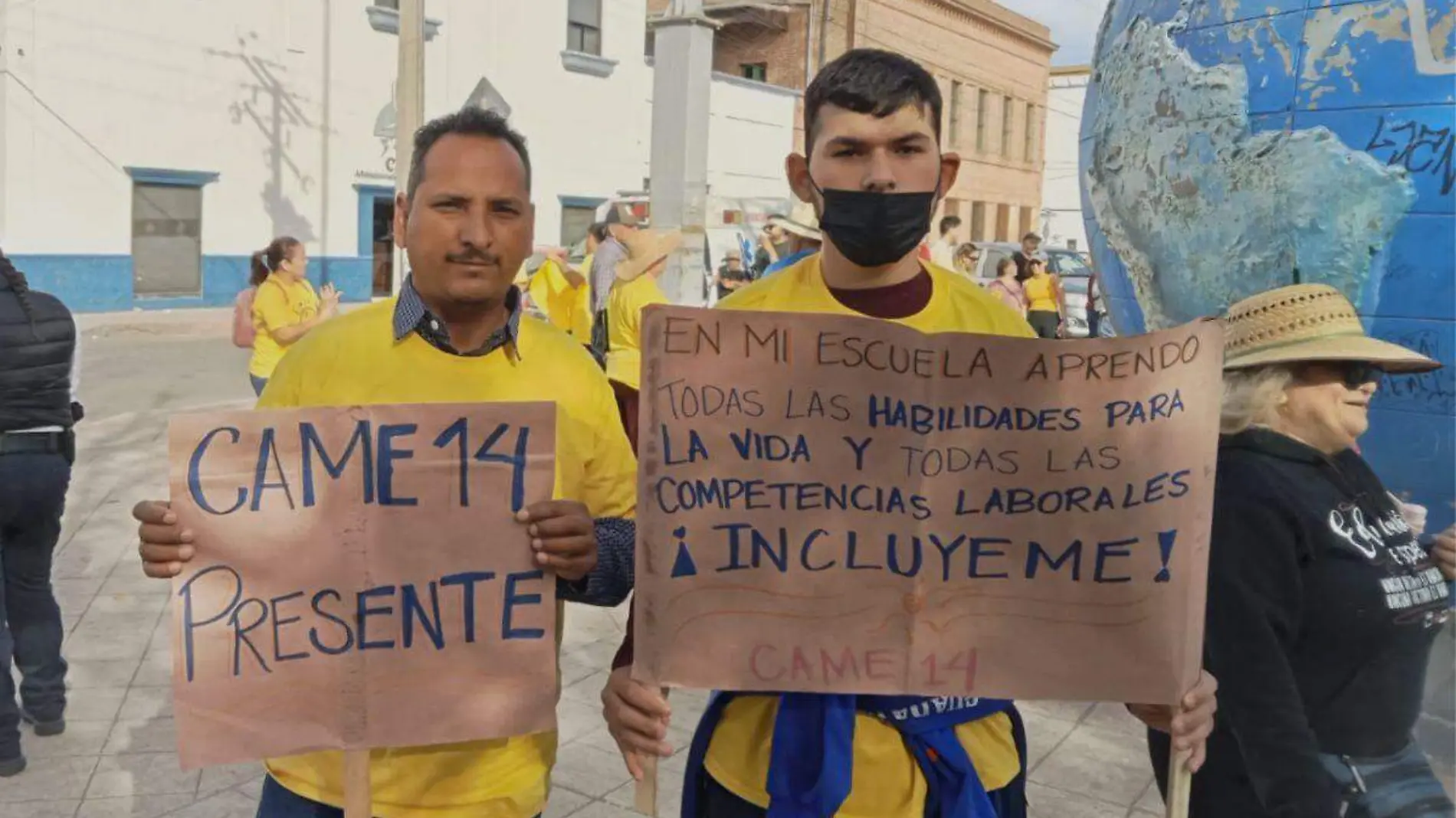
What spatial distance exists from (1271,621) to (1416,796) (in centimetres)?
49

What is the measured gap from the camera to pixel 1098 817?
377cm

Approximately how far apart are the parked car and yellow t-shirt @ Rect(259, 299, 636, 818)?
1500 cm

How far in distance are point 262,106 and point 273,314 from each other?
14.4m

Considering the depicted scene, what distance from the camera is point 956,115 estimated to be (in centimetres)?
3506

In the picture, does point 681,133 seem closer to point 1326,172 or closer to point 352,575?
point 1326,172

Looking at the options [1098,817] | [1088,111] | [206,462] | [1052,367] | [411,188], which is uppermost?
[1088,111]

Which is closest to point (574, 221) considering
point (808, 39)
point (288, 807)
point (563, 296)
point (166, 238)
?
point (166, 238)

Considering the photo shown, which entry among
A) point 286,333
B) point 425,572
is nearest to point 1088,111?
point 425,572

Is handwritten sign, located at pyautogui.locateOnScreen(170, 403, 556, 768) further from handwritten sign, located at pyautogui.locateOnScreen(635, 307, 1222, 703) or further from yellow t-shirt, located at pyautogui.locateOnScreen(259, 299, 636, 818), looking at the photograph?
handwritten sign, located at pyautogui.locateOnScreen(635, 307, 1222, 703)

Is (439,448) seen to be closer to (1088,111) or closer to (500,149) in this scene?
(500,149)

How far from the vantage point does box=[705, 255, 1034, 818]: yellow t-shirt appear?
76.1 inches

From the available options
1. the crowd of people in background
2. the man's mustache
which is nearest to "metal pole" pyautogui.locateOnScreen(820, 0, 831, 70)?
the crowd of people in background

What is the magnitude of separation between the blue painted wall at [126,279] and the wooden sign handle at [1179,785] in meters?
16.8

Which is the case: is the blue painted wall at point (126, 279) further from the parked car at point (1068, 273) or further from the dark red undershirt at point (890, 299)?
the dark red undershirt at point (890, 299)
